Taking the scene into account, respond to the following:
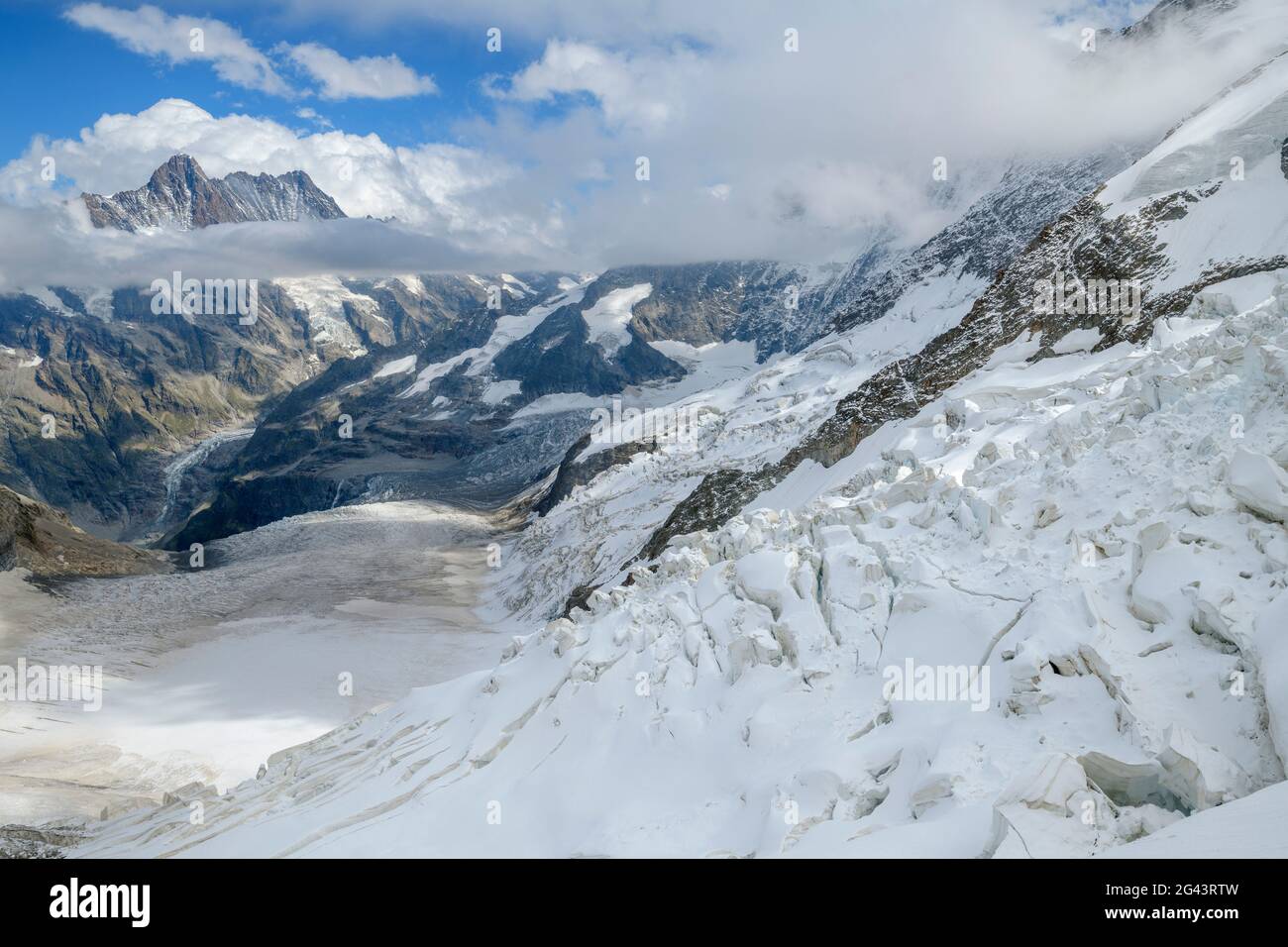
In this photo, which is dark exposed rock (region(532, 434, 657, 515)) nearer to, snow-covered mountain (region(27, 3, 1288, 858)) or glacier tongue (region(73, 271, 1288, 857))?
snow-covered mountain (region(27, 3, 1288, 858))

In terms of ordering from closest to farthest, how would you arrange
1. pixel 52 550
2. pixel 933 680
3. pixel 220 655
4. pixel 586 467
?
pixel 933 680 < pixel 220 655 < pixel 52 550 < pixel 586 467

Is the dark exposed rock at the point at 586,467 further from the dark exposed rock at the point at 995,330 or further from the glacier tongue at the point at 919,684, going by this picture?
the glacier tongue at the point at 919,684

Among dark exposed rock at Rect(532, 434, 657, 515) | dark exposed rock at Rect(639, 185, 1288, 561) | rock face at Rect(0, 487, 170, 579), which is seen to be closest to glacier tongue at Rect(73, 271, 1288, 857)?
dark exposed rock at Rect(639, 185, 1288, 561)

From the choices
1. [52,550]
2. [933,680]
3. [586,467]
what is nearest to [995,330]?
[933,680]

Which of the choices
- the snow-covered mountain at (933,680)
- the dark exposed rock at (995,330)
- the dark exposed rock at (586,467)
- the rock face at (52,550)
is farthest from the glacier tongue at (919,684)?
the dark exposed rock at (586,467)

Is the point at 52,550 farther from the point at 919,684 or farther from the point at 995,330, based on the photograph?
the point at 919,684

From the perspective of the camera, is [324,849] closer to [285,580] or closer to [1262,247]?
[1262,247]
